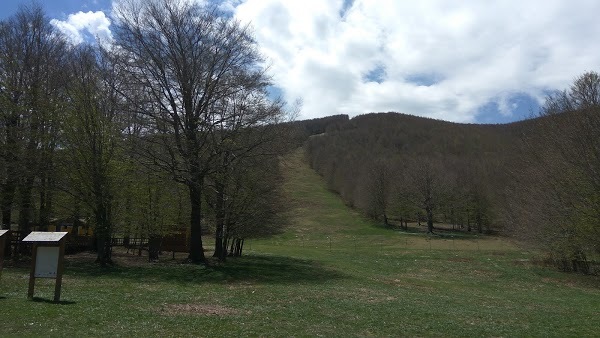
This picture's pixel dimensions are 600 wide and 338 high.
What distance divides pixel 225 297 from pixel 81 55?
18765 millimetres

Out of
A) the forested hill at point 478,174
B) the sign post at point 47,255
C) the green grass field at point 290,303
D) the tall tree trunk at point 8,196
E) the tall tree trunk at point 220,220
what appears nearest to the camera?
the green grass field at point 290,303

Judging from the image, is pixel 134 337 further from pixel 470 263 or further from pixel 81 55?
pixel 470 263

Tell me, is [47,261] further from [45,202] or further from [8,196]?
[8,196]

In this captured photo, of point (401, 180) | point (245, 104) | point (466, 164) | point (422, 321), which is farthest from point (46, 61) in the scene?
point (466, 164)

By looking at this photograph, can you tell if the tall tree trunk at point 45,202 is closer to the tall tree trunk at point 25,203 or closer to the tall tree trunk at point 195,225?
the tall tree trunk at point 25,203

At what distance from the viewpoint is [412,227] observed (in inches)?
3401

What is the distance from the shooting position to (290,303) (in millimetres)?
14031

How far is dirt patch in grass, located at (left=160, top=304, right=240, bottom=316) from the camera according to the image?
1160cm

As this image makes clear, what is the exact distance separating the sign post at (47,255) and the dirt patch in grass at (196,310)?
2.87 m

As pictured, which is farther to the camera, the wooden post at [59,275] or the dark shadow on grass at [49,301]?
the wooden post at [59,275]

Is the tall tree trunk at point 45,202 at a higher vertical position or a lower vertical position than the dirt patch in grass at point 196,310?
higher

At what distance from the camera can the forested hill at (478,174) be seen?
1110 inches

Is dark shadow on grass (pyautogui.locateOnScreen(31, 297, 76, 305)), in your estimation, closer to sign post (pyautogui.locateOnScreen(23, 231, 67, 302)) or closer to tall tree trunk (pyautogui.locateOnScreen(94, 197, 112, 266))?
sign post (pyautogui.locateOnScreen(23, 231, 67, 302))

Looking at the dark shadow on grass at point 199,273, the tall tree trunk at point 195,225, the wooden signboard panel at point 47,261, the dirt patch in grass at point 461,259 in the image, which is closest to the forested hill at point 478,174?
the dirt patch in grass at point 461,259
